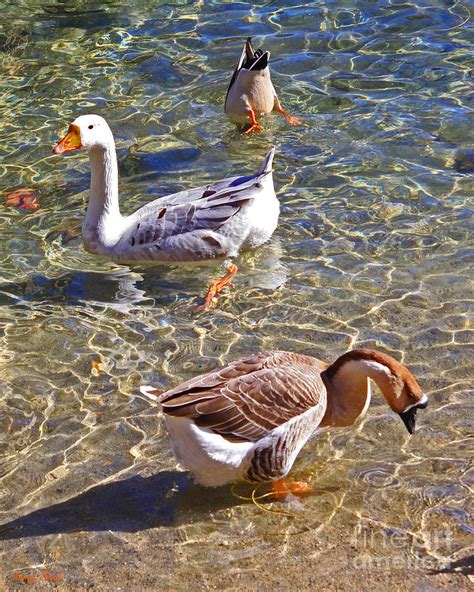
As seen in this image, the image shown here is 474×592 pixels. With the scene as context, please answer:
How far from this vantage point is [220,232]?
25.7 ft

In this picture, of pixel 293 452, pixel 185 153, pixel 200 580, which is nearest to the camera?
pixel 200 580

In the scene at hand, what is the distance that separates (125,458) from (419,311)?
255cm

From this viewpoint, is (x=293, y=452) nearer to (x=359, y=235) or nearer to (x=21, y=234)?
(x=359, y=235)

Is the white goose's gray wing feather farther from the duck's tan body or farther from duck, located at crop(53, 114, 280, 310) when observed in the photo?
the duck's tan body

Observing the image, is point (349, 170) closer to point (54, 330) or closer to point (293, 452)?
point (54, 330)

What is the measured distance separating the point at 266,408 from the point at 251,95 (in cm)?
558

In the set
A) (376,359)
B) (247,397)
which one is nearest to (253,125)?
(376,359)

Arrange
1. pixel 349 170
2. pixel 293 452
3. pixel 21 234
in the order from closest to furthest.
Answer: pixel 293 452 → pixel 21 234 → pixel 349 170

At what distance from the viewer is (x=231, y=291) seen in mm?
7457

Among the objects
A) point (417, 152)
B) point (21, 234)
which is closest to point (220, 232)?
point (21, 234)

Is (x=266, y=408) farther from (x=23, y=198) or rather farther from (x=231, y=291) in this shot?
(x=23, y=198)

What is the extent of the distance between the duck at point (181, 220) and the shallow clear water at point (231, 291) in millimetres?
192

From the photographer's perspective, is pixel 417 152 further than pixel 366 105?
No

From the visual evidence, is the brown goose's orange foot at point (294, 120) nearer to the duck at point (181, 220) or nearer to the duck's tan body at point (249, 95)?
the duck's tan body at point (249, 95)
